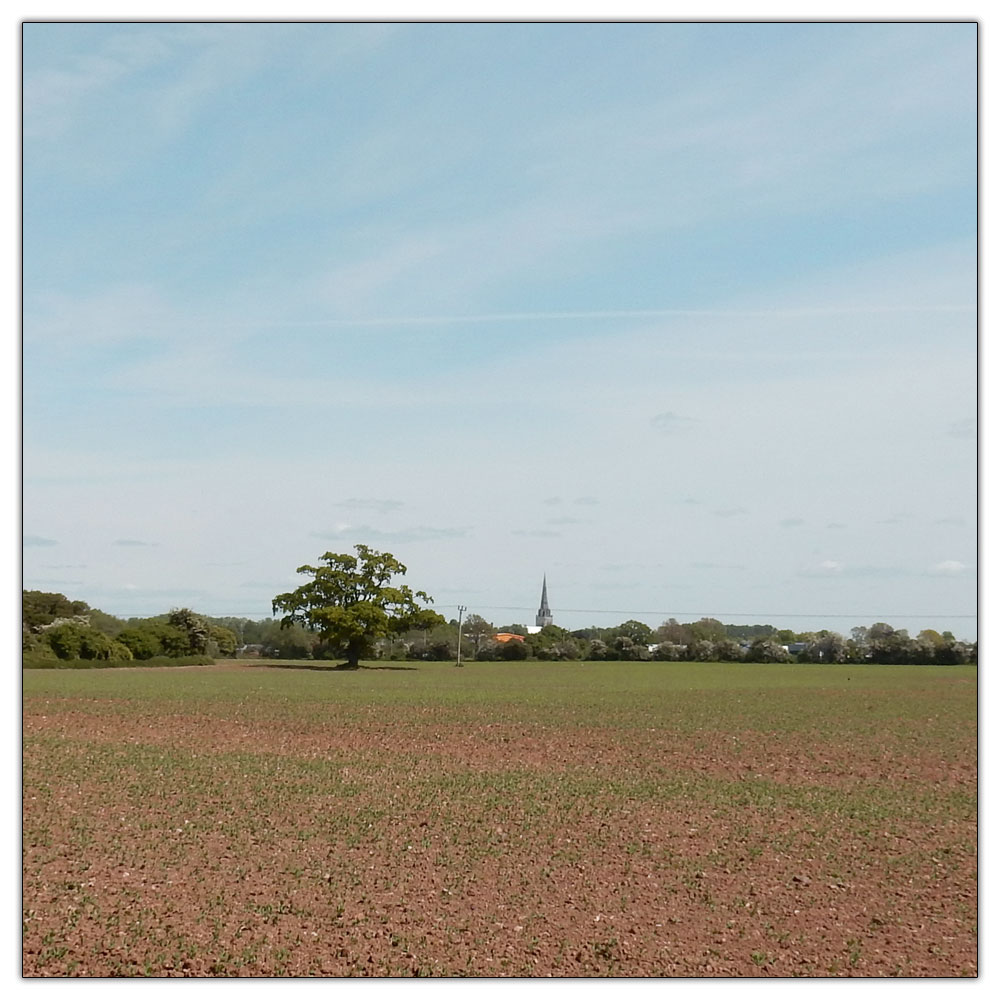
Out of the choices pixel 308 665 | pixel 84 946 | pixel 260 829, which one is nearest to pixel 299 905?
pixel 84 946

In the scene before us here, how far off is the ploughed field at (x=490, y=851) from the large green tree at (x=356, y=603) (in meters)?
40.7

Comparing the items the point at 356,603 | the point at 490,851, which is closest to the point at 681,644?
the point at 356,603

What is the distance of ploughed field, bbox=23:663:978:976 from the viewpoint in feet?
33.5

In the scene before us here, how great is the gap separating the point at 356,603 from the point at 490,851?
57.7 meters

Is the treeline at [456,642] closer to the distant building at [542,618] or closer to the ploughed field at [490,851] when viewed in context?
the distant building at [542,618]

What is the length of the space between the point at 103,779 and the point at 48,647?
47406 mm

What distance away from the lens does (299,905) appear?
11.1m

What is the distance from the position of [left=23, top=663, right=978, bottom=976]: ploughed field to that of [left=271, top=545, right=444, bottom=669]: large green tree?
1603 inches

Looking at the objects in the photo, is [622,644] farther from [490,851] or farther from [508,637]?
[490,851]

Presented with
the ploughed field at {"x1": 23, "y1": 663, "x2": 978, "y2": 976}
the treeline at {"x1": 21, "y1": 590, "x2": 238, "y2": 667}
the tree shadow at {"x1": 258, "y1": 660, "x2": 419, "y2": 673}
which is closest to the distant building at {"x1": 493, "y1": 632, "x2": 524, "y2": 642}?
the tree shadow at {"x1": 258, "y1": 660, "x2": 419, "y2": 673}

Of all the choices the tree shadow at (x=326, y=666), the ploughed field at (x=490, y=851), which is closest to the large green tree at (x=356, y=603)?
the tree shadow at (x=326, y=666)

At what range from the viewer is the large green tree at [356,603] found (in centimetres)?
6850

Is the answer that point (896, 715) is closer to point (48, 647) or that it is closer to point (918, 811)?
point (918, 811)

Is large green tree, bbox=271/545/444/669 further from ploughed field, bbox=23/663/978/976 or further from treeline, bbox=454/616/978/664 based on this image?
ploughed field, bbox=23/663/978/976
